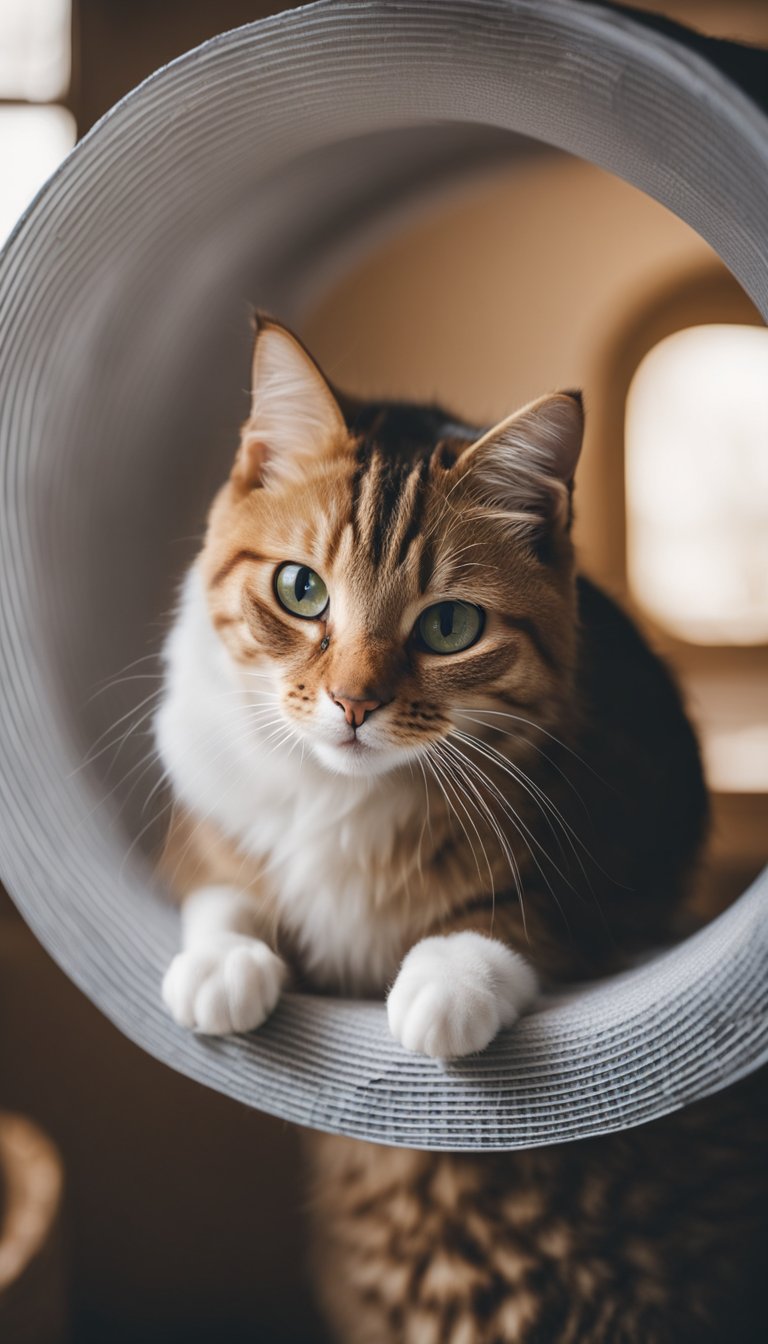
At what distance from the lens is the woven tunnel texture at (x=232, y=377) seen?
86 cm

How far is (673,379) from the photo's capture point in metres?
3.35

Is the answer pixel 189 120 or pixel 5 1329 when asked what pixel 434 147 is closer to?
pixel 189 120

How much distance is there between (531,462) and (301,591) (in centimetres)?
27

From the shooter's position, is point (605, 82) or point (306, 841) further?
point (306, 841)

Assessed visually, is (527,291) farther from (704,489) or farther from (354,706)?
(354,706)

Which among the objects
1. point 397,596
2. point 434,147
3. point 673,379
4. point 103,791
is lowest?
point 103,791

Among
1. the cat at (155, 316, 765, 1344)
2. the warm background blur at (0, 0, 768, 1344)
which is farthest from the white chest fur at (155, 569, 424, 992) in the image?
the warm background blur at (0, 0, 768, 1344)

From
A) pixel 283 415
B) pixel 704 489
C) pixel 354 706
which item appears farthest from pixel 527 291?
pixel 354 706

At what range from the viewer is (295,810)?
1.21 m

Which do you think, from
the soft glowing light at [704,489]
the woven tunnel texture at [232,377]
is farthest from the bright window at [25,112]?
the soft glowing light at [704,489]

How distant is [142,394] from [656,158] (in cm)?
77

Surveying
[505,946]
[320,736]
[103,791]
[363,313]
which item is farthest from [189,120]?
[363,313]

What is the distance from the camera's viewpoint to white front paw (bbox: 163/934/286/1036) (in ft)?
3.38

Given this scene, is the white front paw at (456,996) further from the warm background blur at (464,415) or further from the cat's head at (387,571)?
the warm background blur at (464,415)
